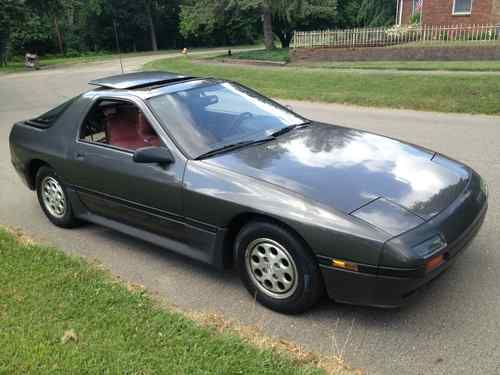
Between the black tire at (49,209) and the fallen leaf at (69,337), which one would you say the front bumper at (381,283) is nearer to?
the fallen leaf at (69,337)

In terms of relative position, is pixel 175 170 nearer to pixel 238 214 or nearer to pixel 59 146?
pixel 238 214

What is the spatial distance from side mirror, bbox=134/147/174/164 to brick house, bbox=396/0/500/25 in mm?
23750

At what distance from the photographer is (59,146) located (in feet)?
15.8

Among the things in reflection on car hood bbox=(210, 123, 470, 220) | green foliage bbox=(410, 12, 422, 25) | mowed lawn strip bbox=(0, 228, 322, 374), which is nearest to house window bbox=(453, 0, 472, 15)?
green foliage bbox=(410, 12, 422, 25)

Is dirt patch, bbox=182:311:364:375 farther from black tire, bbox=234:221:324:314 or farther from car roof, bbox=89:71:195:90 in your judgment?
car roof, bbox=89:71:195:90

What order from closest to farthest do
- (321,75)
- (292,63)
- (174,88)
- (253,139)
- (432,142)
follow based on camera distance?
(253,139)
(174,88)
(432,142)
(321,75)
(292,63)

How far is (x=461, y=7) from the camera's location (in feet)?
80.5

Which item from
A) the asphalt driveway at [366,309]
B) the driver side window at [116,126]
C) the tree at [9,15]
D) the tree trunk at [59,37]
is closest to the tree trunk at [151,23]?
the tree trunk at [59,37]

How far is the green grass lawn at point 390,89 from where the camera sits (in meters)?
11.0

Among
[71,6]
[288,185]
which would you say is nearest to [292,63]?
[71,6]

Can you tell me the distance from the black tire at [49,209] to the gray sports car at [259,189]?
20 mm

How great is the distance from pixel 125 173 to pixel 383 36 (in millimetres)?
19909

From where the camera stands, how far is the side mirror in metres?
3.74

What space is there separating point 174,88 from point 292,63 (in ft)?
60.6
